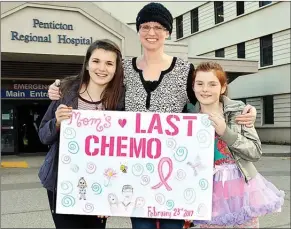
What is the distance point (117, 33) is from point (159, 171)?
11130 mm

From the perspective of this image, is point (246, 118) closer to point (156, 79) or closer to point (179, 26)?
point (156, 79)

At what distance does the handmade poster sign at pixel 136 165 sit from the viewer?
267 cm

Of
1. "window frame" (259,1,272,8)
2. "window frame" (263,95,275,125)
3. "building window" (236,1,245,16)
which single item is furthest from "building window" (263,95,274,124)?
"building window" (236,1,245,16)

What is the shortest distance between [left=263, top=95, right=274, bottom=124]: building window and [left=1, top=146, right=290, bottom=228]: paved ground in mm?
13881

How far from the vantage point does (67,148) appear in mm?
2742

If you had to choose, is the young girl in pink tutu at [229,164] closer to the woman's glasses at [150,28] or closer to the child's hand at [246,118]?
the child's hand at [246,118]

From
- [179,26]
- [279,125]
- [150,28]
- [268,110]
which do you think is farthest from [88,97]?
[179,26]

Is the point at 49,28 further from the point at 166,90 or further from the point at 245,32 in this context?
the point at 245,32

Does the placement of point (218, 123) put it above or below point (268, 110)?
below

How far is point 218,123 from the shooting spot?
263 cm

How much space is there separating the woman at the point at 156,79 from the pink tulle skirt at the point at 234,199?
29 centimetres

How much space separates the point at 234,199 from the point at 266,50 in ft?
75.1

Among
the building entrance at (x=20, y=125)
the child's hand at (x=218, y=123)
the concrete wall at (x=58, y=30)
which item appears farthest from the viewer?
the building entrance at (x=20, y=125)

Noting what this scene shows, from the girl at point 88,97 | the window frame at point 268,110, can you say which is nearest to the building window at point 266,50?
the window frame at point 268,110
